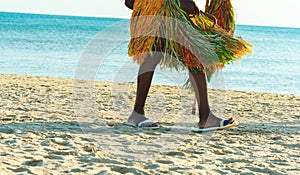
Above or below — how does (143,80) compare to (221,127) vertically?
above

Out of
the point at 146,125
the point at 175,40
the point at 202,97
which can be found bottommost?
Answer: the point at 146,125

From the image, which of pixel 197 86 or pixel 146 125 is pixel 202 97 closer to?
pixel 197 86

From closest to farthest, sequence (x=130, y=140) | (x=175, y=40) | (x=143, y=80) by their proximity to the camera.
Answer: (x=130, y=140), (x=175, y=40), (x=143, y=80)

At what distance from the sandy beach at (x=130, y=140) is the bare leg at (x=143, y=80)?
0.16 meters

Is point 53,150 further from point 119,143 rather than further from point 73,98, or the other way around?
point 73,98

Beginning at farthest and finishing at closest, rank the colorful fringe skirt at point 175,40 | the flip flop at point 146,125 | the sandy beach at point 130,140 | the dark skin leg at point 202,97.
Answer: the flip flop at point 146,125, the dark skin leg at point 202,97, the colorful fringe skirt at point 175,40, the sandy beach at point 130,140

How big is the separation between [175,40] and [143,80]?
459 mm

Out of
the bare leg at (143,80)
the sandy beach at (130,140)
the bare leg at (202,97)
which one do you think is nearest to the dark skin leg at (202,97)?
the bare leg at (202,97)

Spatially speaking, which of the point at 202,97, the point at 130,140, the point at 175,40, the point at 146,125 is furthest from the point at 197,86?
the point at 130,140

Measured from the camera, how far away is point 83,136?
12.9 ft

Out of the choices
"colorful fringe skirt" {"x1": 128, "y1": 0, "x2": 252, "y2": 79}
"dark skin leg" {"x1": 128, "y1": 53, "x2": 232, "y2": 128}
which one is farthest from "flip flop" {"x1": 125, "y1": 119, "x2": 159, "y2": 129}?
"colorful fringe skirt" {"x1": 128, "y1": 0, "x2": 252, "y2": 79}

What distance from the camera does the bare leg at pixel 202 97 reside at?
165 inches

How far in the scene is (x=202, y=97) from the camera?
13.9 feet

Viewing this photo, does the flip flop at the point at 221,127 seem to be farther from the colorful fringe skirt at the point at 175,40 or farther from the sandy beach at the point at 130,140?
the colorful fringe skirt at the point at 175,40
